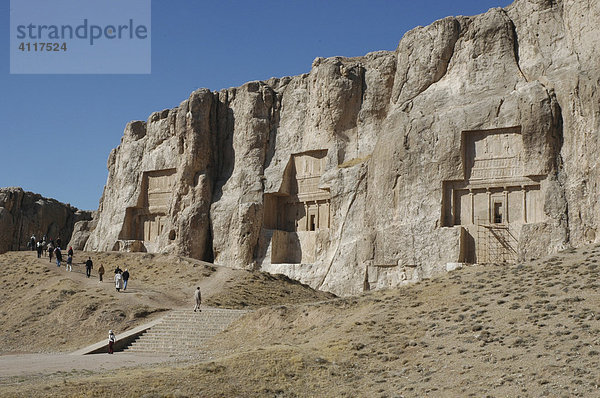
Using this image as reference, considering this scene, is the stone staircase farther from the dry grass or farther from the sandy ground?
the sandy ground

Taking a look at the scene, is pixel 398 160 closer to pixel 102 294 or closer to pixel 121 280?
pixel 121 280

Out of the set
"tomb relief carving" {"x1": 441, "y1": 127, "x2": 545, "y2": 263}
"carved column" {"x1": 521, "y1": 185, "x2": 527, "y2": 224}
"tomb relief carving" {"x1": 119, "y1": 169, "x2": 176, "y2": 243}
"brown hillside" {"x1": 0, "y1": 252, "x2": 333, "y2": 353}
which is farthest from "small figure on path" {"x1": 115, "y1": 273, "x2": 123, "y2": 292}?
"carved column" {"x1": 521, "y1": 185, "x2": 527, "y2": 224}

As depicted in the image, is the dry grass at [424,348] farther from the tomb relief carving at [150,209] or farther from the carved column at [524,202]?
the tomb relief carving at [150,209]

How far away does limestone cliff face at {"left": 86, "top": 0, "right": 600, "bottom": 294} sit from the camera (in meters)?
36.2

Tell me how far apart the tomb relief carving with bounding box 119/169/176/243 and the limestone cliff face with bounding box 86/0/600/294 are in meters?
0.11

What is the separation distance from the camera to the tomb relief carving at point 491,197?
37.2 m

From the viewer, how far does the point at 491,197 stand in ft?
126

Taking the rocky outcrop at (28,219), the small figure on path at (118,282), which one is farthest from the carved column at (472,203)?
the rocky outcrop at (28,219)

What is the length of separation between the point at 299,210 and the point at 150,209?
505 inches

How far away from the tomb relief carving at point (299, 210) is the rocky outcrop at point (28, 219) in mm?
26834

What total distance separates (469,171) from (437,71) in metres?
6.41

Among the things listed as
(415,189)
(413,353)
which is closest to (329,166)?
(415,189)

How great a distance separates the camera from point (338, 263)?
4316 centimetres

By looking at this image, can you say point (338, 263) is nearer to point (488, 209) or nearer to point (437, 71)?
point (488, 209)
